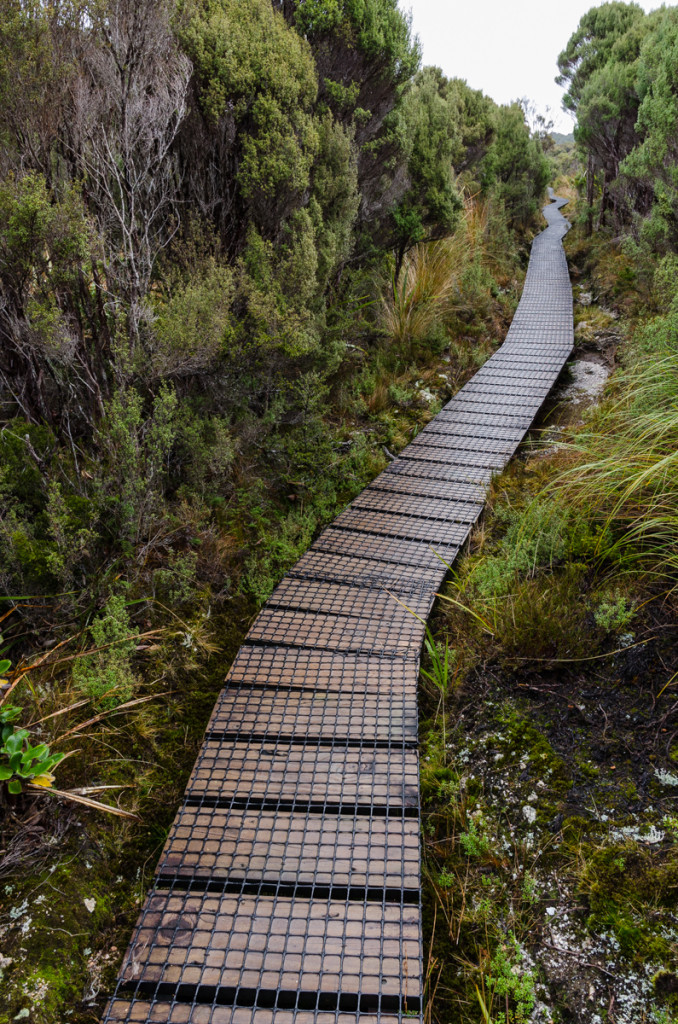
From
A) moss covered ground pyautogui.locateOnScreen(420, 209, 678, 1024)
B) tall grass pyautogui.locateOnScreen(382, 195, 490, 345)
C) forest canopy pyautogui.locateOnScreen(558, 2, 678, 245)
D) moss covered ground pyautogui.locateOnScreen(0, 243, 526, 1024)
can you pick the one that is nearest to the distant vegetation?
moss covered ground pyautogui.locateOnScreen(0, 243, 526, 1024)

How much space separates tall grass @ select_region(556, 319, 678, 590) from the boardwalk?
87cm

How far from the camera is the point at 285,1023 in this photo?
1.75 m

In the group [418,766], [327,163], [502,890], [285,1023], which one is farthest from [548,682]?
[327,163]

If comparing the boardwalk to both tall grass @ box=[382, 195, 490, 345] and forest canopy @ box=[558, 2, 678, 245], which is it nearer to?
tall grass @ box=[382, 195, 490, 345]

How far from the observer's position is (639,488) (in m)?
3.31

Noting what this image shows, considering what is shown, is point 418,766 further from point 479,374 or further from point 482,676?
point 479,374

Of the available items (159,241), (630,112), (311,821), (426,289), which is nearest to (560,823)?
(311,821)

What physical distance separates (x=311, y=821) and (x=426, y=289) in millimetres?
6328

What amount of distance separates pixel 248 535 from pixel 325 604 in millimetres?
798

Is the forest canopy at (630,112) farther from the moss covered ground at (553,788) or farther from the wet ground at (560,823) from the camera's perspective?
the wet ground at (560,823)

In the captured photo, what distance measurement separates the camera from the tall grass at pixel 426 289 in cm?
664

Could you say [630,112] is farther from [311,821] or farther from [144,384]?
[311,821]

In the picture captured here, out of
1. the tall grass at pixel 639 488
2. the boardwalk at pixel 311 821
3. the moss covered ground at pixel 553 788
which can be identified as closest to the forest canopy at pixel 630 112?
the tall grass at pixel 639 488

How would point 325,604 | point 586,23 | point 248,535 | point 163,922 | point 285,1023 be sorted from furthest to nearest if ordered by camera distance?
point 586,23
point 248,535
point 325,604
point 163,922
point 285,1023
